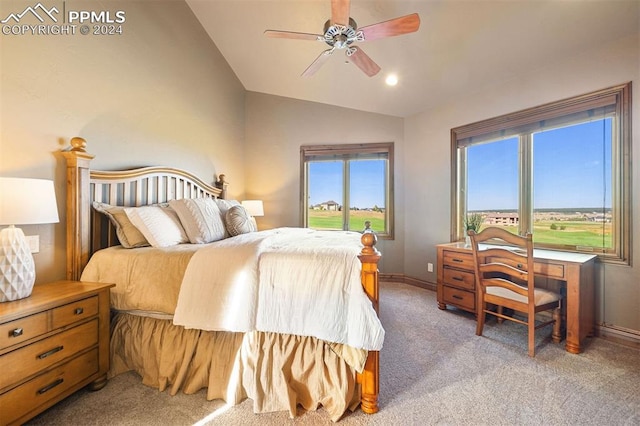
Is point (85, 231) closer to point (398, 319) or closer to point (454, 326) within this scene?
point (398, 319)

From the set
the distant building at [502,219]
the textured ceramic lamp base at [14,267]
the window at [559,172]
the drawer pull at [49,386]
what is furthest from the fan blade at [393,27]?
the drawer pull at [49,386]

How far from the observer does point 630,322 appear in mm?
2229

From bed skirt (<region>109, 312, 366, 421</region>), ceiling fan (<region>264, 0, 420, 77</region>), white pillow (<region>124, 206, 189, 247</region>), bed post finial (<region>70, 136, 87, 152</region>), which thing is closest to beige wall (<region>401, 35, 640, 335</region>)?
ceiling fan (<region>264, 0, 420, 77</region>)

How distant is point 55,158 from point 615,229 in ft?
15.0

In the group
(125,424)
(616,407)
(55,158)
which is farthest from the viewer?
(55,158)

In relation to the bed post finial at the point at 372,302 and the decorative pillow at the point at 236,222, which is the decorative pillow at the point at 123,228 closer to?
the decorative pillow at the point at 236,222

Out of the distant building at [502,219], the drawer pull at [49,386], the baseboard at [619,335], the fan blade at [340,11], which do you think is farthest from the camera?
the distant building at [502,219]

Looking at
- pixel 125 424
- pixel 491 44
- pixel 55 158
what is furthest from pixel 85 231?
pixel 491 44

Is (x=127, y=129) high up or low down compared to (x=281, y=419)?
up

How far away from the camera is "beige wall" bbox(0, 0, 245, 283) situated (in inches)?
69.6

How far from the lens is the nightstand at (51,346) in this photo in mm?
1264

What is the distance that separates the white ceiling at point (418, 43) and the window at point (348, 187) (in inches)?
28.5

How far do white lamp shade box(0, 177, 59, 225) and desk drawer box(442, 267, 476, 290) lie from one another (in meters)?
3.35

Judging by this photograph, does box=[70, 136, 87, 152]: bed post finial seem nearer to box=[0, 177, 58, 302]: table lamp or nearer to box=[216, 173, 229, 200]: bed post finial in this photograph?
box=[0, 177, 58, 302]: table lamp
